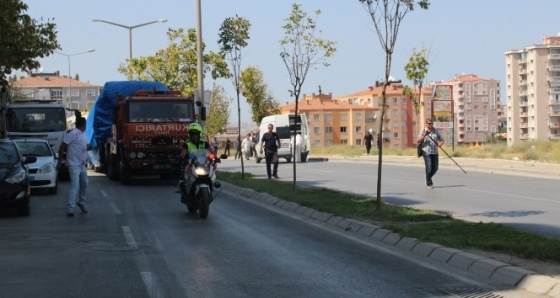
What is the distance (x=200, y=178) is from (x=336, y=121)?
468 feet

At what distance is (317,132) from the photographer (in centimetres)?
15700

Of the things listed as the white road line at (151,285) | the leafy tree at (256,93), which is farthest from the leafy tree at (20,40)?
the leafy tree at (256,93)

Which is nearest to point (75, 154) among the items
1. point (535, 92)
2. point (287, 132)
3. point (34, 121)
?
point (34, 121)

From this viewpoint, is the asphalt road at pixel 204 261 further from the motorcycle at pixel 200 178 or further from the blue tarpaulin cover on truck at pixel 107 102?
the blue tarpaulin cover on truck at pixel 107 102

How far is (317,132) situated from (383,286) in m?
148

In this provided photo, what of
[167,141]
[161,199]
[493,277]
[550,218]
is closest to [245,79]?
[167,141]

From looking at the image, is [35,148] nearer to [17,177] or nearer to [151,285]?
[17,177]

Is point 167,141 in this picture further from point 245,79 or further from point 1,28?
point 245,79

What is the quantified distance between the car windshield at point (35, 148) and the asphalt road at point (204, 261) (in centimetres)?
733

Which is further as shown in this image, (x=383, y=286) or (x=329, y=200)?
(x=329, y=200)

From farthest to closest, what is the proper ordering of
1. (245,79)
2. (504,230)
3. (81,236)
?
(245,79) → (81,236) → (504,230)

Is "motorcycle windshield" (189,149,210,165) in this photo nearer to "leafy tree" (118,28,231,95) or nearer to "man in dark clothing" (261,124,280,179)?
"man in dark clothing" (261,124,280,179)

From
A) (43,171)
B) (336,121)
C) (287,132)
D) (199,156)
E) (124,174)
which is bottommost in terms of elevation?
(124,174)

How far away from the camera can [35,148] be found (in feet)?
80.8
